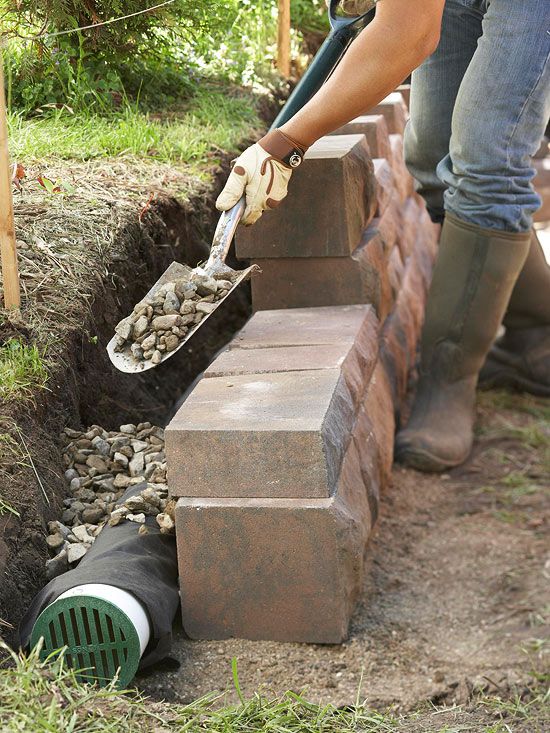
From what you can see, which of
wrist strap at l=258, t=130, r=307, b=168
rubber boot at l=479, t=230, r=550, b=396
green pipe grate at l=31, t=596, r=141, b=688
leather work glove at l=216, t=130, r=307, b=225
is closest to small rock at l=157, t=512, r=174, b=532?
green pipe grate at l=31, t=596, r=141, b=688

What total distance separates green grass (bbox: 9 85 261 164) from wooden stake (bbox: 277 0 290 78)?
64 cm

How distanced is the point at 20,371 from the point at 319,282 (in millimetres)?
1029

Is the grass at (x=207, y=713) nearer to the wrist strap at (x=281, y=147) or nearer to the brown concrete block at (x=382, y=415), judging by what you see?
the brown concrete block at (x=382, y=415)

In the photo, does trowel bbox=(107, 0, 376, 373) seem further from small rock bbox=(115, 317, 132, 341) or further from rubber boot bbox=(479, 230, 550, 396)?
rubber boot bbox=(479, 230, 550, 396)

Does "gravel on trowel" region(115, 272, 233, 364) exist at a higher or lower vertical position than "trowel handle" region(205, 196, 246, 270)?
lower

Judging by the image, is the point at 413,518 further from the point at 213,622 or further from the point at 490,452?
the point at 213,622

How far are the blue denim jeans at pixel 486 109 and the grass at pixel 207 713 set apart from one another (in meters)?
1.38

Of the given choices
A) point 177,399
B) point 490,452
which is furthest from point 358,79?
point 490,452

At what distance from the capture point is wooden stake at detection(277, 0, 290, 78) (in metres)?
3.93

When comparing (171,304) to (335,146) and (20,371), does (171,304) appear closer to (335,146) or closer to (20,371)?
(20,371)

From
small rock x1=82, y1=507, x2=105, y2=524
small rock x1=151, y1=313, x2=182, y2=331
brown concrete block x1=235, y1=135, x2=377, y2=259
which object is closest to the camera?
small rock x1=82, y1=507, x2=105, y2=524

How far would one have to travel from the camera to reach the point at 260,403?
2.19 m

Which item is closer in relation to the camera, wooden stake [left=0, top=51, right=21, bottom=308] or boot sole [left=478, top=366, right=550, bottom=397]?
wooden stake [left=0, top=51, right=21, bottom=308]

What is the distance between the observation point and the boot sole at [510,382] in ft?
13.0
